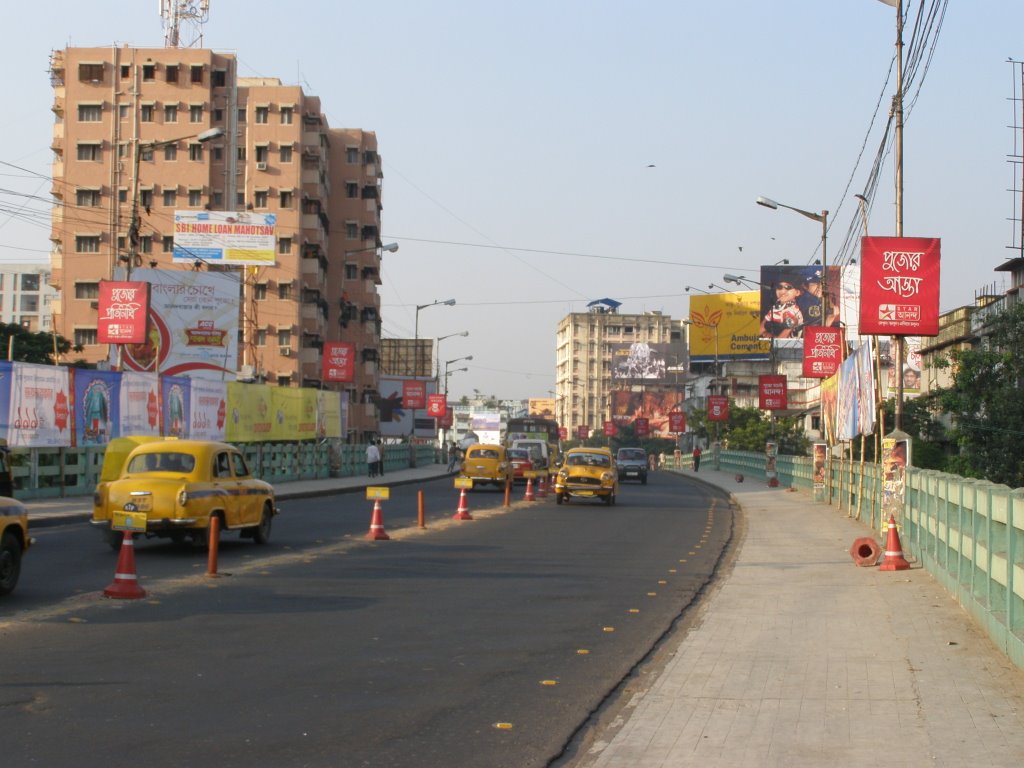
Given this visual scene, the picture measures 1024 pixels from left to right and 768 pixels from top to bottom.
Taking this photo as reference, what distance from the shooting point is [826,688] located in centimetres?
893

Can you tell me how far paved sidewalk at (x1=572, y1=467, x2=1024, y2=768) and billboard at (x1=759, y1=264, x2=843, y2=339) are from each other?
201 feet

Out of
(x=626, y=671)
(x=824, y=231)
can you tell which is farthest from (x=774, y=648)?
(x=824, y=231)

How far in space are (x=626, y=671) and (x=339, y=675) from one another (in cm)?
221

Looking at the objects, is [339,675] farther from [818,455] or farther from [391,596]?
[818,455]

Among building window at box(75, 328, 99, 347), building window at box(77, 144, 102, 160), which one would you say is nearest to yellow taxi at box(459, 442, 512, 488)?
building window at box(75, 328, 99, 347)

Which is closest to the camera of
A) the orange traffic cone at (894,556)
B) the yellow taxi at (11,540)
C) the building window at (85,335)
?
the yellow taxi at (11,540)

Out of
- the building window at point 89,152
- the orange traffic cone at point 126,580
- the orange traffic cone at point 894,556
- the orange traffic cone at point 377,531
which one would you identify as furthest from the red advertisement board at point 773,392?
the building window at point 89,152

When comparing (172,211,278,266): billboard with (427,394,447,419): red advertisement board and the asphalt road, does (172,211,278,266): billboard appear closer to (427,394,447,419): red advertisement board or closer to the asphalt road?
(427,394,447,419): red advertisement board

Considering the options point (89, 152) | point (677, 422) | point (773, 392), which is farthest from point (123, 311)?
point (677, 422)

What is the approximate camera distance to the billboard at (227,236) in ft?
184

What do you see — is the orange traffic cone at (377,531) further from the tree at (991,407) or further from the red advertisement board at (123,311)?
the tree at (991,407)

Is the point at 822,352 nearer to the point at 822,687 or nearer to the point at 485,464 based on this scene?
the point at 485,464

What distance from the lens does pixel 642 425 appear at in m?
133

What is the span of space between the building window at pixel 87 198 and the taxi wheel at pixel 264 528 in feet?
203
